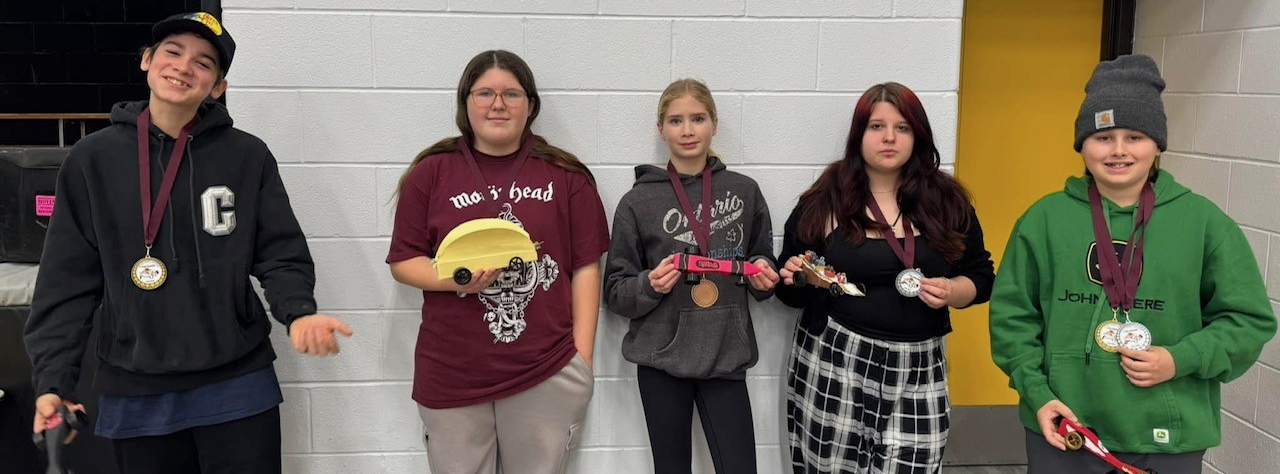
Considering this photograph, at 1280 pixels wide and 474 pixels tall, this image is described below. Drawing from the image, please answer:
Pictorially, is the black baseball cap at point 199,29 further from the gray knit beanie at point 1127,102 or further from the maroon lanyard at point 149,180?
the gray knit beanie at point 1127,102

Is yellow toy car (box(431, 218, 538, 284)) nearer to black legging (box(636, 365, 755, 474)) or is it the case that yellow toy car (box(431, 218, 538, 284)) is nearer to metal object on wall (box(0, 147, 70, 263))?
black legging (box(636, 365, 755, 474))

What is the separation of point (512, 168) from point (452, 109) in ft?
1.10

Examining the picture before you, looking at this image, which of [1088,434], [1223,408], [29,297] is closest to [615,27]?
[1088,434]

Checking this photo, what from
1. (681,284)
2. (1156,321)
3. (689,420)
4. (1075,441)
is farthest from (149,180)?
(1156,321)

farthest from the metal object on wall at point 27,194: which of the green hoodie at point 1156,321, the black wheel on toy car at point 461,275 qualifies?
the green hoodie at point 1156,321

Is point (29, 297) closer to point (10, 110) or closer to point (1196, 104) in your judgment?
point (10, 110)

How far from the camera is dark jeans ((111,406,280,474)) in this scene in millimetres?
1811

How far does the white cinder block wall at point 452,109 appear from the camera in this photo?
2309mm

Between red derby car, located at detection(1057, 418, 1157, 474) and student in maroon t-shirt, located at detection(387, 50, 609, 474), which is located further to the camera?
student in maroon t-shirt, located at detection(387, 50, 609, 474)

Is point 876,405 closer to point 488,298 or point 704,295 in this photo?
point 704,295

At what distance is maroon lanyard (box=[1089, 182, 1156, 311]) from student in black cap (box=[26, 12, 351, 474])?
168cm

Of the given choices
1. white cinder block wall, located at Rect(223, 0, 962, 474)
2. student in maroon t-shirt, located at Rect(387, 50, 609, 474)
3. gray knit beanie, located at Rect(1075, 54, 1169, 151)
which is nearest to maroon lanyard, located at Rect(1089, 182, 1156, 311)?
gray knit beanie, located at Rect(1075, 54, 1169, 151)

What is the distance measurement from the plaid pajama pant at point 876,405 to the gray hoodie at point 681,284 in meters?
0.23

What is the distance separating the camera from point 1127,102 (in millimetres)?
1802
